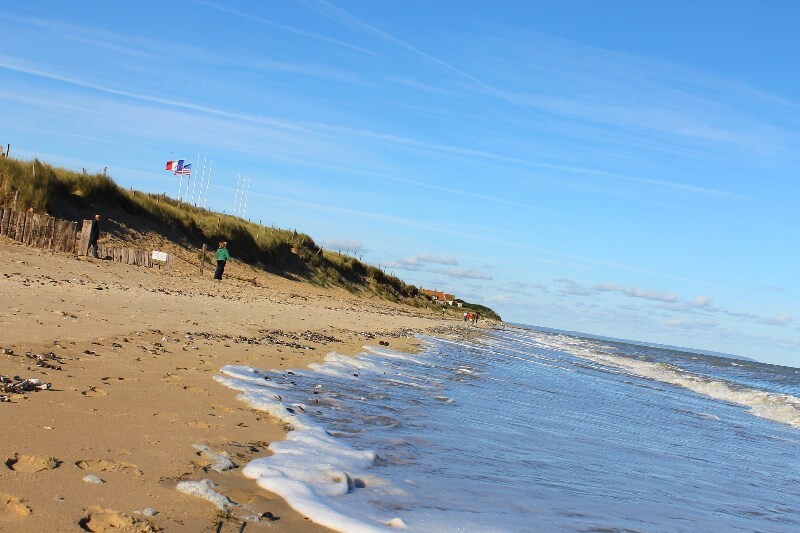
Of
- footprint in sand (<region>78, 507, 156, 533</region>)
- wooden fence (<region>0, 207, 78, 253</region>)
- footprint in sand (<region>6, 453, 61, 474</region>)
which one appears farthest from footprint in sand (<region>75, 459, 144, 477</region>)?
wooden fence (<region>0, 207, 78, 253</region>)

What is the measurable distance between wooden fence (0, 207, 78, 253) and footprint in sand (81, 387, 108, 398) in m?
15.8

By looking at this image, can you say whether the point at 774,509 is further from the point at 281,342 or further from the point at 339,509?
the point at 281,342

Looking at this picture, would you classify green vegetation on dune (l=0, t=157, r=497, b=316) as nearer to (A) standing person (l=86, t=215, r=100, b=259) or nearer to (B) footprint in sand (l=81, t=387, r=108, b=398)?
(A) standing person (l=86, t=215, r=100, b=259)

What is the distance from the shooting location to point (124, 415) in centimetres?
506

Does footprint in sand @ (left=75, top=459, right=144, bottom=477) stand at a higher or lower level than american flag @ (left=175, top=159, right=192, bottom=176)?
lower

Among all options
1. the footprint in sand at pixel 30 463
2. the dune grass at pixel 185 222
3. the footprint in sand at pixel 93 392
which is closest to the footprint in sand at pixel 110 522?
the footprint in sand at pixel 30 463

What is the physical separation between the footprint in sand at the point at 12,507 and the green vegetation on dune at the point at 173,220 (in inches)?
861

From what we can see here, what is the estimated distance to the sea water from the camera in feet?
14.6

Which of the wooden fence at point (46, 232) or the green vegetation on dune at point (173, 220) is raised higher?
the green vegetation on dune at point (173, 220)

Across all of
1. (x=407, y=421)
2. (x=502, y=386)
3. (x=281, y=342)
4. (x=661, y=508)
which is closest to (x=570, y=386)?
(x=502, y=386)

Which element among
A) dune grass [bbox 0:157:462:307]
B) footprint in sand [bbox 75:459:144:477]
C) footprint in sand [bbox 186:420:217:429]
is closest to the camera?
footprint in sand [bbox 75:459:144:477]

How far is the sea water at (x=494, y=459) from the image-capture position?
14.6ft

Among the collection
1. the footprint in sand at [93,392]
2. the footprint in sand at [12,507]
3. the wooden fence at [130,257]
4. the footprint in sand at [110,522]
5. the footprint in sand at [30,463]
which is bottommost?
the footprint in sand at [110,522]

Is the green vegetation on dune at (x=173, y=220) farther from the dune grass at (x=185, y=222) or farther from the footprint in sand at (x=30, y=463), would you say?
the footprint in sand at (x=30, y=463)
